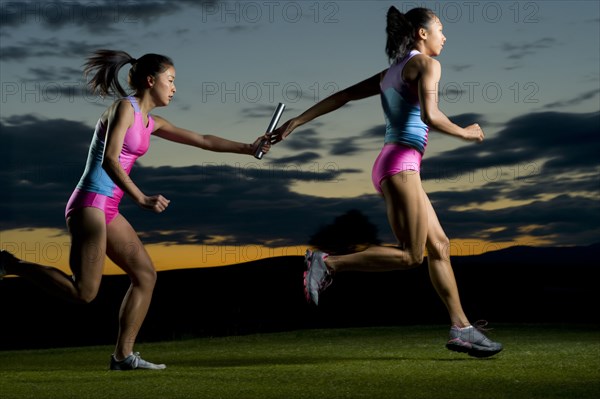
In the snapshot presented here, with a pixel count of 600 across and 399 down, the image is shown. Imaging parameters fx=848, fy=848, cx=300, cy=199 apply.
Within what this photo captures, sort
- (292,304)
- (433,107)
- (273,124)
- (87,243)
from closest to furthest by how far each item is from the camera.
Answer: (433,107) < (87,243) < (273,124) < (292,304)

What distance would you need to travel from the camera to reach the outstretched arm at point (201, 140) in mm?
6098

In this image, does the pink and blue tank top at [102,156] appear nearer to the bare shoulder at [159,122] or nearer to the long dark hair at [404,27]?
the bare shoulder at [159,122]

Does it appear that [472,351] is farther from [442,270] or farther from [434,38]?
[434,38]

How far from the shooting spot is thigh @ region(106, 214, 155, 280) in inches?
218

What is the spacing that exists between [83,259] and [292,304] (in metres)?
9.49

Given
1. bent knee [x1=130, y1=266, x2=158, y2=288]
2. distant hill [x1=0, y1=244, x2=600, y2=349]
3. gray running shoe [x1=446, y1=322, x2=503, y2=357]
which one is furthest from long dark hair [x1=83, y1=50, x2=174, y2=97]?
distant hill [x1=0, y1=244, x2=600, y2=349]

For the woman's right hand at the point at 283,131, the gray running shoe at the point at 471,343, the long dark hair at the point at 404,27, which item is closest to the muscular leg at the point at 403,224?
the gray running shoe at the point at 471,343

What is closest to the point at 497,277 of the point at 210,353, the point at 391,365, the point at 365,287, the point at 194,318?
the point at 365,287

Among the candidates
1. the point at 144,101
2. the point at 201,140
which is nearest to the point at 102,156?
the point at 144,101

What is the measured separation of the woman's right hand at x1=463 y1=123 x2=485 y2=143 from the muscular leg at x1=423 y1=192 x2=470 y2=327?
2.06 feet

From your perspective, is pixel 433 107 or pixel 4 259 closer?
pixel 433 107

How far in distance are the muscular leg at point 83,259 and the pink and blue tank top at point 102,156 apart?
0.17 metres

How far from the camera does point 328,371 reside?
17.8 ft

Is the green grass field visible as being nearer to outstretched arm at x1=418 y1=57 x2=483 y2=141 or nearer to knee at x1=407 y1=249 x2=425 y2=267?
knee at x1=407 y1=249 x2=425 y2=267
